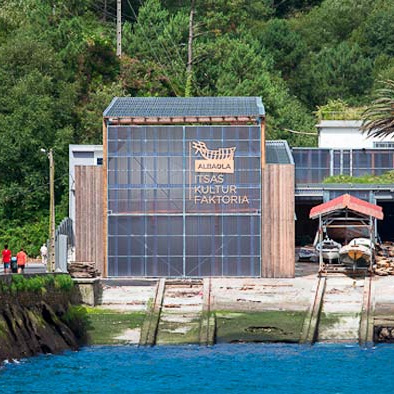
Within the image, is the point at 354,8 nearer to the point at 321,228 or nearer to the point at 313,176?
the point at 313,176

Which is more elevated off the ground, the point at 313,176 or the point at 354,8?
the point at 354,8

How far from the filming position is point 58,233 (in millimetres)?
68812

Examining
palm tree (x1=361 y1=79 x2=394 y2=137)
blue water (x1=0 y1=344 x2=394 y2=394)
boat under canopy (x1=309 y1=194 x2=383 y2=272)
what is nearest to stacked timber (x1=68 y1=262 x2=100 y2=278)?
blue water (x1=0 y1=344 x2=394 y2=394)

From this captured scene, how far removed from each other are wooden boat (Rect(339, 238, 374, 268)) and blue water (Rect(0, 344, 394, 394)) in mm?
9560

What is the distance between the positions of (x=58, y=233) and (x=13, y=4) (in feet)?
193

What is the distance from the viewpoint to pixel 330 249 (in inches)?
2692

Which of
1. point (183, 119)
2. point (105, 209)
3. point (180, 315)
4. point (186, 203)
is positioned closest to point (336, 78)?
point (183, 119)

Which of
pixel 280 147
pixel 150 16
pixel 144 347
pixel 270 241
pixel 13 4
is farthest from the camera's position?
pixel 13 4

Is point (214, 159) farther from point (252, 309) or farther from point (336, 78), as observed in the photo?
point (336, 78)

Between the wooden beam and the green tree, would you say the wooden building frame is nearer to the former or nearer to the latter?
the wooden beam

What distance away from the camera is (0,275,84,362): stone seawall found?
5162cm

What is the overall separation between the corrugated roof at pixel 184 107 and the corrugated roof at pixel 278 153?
12.4ft

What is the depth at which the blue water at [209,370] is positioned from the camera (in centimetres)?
4772

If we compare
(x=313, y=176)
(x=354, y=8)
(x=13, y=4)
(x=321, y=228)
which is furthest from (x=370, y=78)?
(x=321, y=228)
